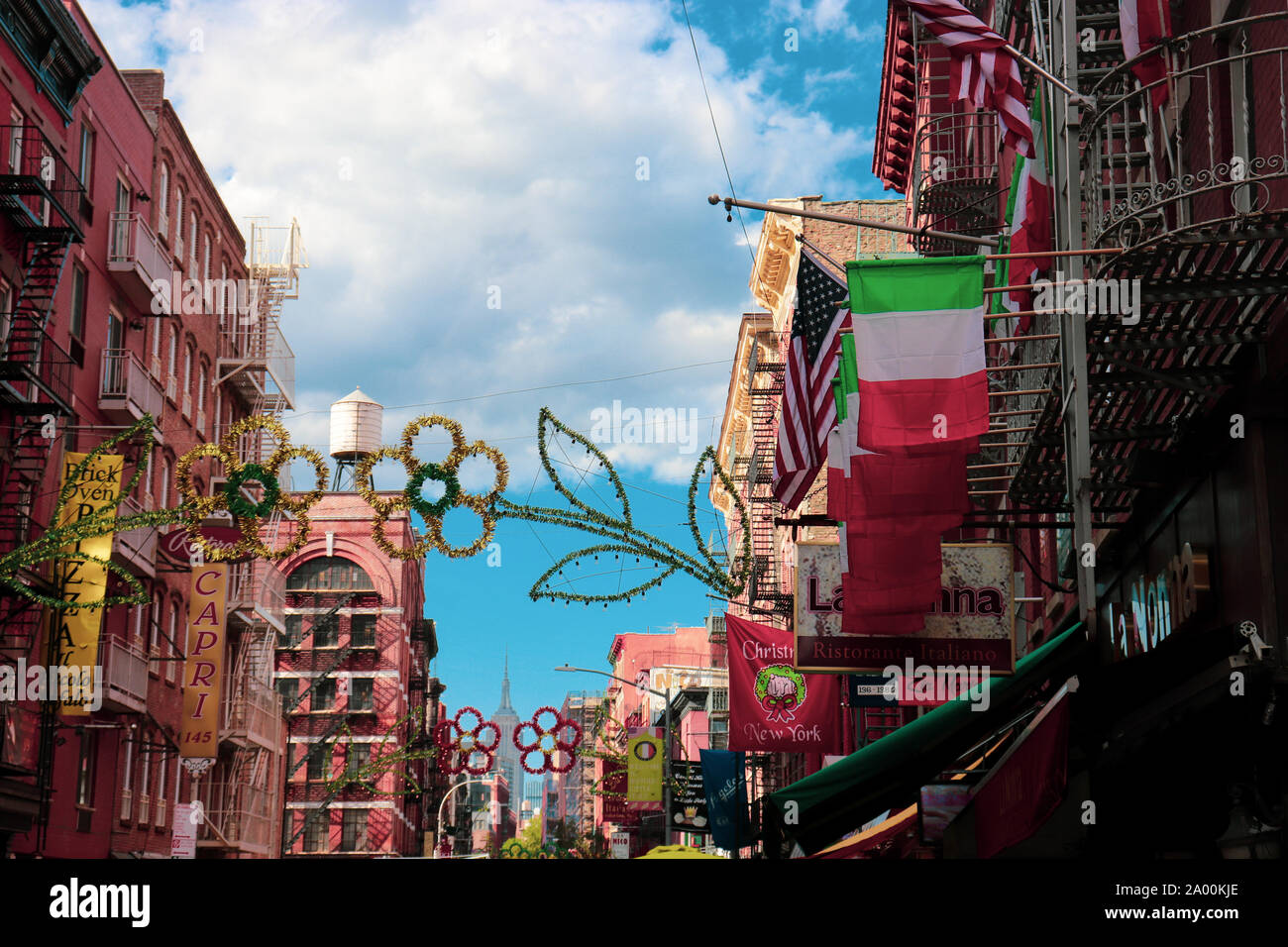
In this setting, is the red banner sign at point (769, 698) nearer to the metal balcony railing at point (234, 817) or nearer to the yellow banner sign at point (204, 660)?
the yellow banner sign at point (204, 660)

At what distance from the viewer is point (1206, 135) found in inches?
529

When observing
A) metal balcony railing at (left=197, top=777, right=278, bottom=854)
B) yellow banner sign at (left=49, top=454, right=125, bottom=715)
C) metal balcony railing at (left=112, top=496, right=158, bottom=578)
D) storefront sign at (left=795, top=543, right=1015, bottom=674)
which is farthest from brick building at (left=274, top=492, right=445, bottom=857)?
storefront sign at (left=795, top=543, right=1015, bottom=674)

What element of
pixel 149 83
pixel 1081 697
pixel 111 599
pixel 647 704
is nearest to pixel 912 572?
pixel 1081 697

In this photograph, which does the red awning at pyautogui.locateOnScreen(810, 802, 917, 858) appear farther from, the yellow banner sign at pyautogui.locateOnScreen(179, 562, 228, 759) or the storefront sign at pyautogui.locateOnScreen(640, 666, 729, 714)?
the storefront sign at pyautogui.locateOnScreen(640, 666, 729, 714)

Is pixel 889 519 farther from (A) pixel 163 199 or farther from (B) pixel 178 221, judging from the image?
(B) pixel 178 221

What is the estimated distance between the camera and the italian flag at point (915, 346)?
1248 centimetres

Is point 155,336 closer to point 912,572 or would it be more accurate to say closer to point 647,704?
point 912,572

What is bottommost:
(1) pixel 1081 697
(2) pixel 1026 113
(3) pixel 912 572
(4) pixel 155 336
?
(1) pixel 1081 697

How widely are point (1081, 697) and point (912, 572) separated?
13.2ft

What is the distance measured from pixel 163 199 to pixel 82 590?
1620 cm

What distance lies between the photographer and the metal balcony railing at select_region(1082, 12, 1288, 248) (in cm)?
1066

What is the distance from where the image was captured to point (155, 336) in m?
39.4

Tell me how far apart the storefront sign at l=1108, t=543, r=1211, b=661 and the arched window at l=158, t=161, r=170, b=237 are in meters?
32.0

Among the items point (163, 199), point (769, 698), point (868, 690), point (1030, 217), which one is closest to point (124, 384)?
point (163, 199)
